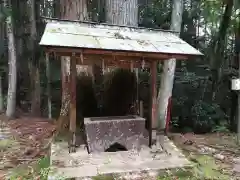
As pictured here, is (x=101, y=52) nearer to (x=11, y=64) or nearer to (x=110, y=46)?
(x=110, y=46)

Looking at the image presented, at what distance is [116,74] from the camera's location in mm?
5336

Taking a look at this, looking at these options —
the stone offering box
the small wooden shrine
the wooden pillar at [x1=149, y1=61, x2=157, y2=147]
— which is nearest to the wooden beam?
the small wooden shrine

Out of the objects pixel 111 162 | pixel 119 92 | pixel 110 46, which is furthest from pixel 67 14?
pixel 111 162

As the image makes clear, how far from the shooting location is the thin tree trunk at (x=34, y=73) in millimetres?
8328

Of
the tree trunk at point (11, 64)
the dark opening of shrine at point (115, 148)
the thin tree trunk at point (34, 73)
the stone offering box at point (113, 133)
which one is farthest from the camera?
the thin tree trunk at point (34, 73)

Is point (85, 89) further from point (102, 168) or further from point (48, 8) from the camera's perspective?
point (48, 8)

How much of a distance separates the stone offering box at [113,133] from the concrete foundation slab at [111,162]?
13 cm

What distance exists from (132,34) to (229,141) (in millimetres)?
3351

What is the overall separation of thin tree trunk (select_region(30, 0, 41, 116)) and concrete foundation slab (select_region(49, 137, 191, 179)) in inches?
194

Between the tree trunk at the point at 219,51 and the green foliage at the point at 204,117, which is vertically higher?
the tree trunk at the point at 219,51

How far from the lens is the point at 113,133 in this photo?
4.11 metres

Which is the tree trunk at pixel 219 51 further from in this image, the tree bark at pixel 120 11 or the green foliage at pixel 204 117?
the tree bark at pixel 120 11

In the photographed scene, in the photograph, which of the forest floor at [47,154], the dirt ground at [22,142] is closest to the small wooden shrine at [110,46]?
the forest floor at [47,154]

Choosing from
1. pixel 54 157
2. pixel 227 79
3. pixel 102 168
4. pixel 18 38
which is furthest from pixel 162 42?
pixel 18 38
